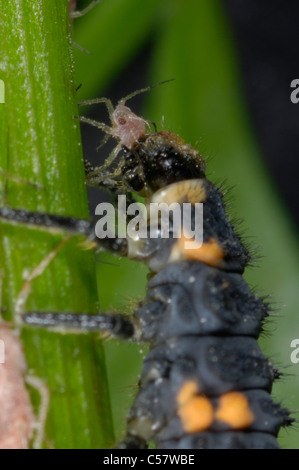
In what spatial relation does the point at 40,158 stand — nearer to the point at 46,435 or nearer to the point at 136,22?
the point at 46,435

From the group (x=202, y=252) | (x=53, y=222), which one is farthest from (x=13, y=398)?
(x=202, y=252)

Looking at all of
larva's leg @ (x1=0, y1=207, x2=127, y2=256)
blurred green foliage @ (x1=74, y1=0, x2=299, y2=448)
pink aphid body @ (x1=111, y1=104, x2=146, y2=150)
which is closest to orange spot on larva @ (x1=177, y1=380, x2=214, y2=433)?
larva's leg @ (x1=0, y1=207, x2=127, y2=256)

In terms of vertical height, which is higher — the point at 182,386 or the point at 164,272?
the point at 164,272

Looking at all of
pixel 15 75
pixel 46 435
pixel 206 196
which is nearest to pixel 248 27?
pixel 206 196

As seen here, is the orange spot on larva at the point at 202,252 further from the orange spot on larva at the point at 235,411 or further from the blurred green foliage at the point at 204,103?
the blurred green foliage at the point at 204,103

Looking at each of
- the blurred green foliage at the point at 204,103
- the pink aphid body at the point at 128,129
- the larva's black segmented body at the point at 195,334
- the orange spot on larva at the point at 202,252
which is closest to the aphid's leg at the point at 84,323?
the larva's black segmented body at the point at 195,334

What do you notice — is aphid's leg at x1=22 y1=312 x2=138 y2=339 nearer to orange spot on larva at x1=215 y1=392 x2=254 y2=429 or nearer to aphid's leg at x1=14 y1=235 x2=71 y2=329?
aphid's leg at x1=14 y1=235 x2=71 y2=329

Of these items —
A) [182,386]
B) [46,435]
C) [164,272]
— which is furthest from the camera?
[164,272]
